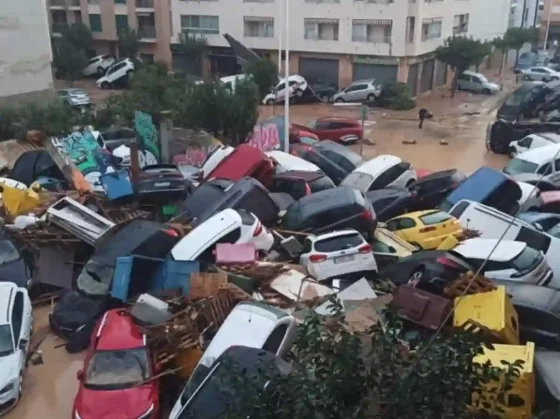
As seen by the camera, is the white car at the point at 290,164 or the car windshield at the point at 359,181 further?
the white car at the point at 290,164

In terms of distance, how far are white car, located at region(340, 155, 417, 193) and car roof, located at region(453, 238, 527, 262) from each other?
4.30 metres

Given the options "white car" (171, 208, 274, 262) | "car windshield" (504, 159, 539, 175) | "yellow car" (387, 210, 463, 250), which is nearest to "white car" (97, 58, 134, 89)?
"car windshield" (504, 159, 539, 175)

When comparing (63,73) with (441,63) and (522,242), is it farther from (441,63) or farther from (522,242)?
(522,242)

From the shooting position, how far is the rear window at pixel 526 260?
9703mm

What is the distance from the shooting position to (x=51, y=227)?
1145 centimetres

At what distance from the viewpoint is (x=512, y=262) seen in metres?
9.73

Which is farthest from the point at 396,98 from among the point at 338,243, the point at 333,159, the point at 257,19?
the point at 338,243

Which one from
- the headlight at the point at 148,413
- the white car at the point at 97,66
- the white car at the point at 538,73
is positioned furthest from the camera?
the white car at the point at 97,66

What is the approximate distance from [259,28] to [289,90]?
22.5 ft

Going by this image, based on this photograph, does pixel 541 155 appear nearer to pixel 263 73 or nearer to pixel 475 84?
pixel 263 73

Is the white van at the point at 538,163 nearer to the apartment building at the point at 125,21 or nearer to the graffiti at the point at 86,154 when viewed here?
the graffiti at the point at 86,154

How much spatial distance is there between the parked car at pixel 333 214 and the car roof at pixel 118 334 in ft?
13.3

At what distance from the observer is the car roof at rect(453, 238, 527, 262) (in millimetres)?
9782

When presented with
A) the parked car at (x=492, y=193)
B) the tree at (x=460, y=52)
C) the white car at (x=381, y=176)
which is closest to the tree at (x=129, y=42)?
the tree at (x=460, y=52)
